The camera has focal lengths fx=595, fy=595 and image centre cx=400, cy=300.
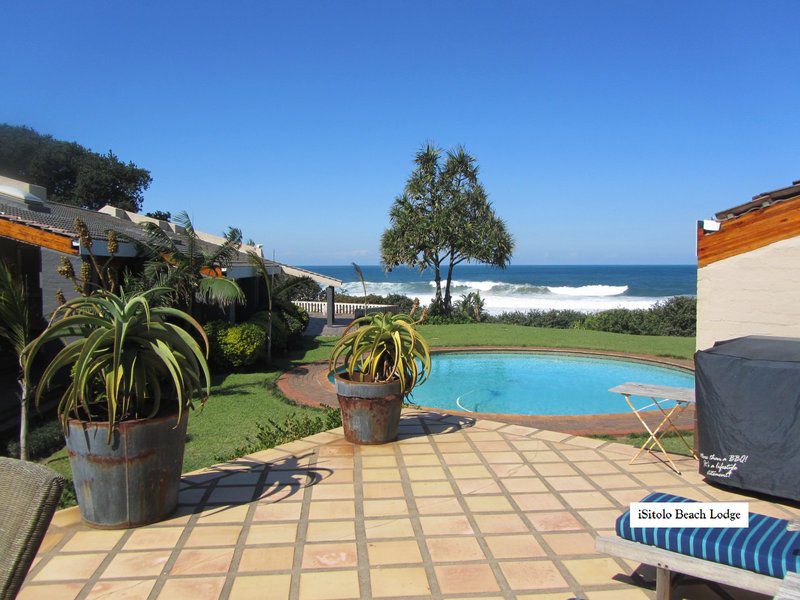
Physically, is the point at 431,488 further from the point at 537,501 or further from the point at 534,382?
the point at 534,382

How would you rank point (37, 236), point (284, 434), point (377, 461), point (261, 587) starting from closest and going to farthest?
point (261, 587)
point (377, 461)
point (284, 434)
point (37, 236)

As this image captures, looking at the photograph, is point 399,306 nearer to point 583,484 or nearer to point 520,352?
point 520,352

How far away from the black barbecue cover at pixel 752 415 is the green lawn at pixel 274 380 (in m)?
2.95

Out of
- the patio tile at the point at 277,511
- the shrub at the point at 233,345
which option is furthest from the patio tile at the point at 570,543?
the shrub at the point at 233,345

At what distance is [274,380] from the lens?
12.4m

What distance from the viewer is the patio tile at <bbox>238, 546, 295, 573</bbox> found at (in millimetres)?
3630

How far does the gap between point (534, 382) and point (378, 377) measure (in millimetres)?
8531

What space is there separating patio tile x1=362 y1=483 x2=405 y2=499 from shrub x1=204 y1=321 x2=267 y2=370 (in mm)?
8370

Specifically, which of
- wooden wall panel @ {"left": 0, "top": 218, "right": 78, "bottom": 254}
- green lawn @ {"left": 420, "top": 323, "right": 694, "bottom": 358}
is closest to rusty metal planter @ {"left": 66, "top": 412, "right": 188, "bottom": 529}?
wooden wall panel @ {"left": 0, "top": 218, "right": 78, "bottom": 254}

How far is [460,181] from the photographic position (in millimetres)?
26812

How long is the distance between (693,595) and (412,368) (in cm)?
351

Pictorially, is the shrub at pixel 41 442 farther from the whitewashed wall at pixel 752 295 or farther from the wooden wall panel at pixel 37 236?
the whitewashed wall at pixel 752 295

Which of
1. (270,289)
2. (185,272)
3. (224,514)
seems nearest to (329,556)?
(224,514)

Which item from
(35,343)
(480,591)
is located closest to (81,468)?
(35,343)
